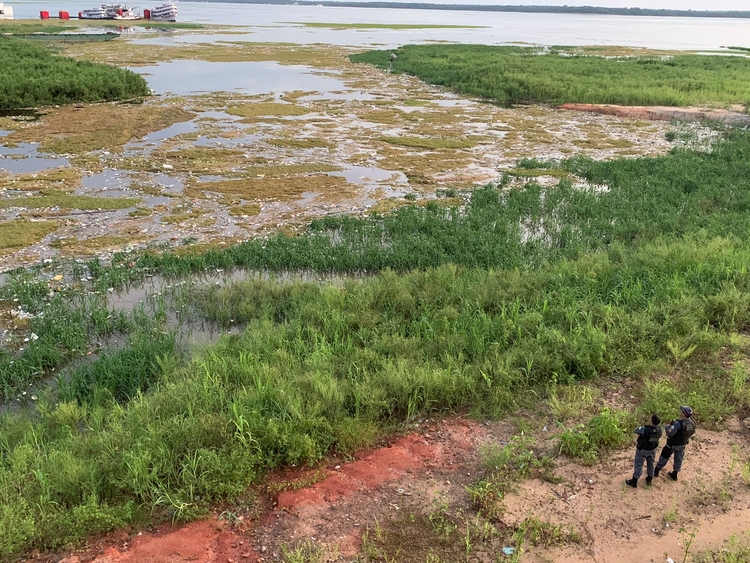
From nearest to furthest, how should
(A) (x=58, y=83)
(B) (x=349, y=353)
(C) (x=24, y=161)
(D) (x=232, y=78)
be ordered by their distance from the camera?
(B) (x=349, y=353) < (C) (x=24, y=161) < (A) (x=58, y=83) < (D) (x=232, y=78)

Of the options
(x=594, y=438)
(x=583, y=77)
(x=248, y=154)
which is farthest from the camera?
(x=583, y=77)

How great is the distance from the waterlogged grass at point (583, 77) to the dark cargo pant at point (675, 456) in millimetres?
30550

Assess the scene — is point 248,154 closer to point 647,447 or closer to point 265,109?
point 265,109

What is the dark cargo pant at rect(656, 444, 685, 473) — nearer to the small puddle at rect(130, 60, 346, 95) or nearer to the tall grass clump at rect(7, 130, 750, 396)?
the tall grass clump at rect(7, 130, 750, 396)

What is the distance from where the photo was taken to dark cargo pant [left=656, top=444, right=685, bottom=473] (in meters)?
5.54

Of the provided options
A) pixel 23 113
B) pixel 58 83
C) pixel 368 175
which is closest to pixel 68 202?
pixel 368 175

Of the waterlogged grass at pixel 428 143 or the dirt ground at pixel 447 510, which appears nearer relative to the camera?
the dirt ground at pixel 447 510

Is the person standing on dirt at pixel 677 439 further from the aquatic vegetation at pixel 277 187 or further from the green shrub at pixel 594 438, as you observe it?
the aquatic vegetation at pixel 277 187

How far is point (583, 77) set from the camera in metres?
37.6

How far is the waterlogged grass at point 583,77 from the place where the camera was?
1280 inches

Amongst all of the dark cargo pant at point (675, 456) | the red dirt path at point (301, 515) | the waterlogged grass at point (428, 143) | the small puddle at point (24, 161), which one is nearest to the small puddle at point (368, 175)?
the waterlogged grass at point (428, 143)

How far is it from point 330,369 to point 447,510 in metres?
2.70

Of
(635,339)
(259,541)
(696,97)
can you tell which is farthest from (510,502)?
(696,97)

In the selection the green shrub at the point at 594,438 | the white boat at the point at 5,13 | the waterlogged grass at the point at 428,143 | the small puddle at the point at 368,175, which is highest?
the white boat at the point at 5,13
